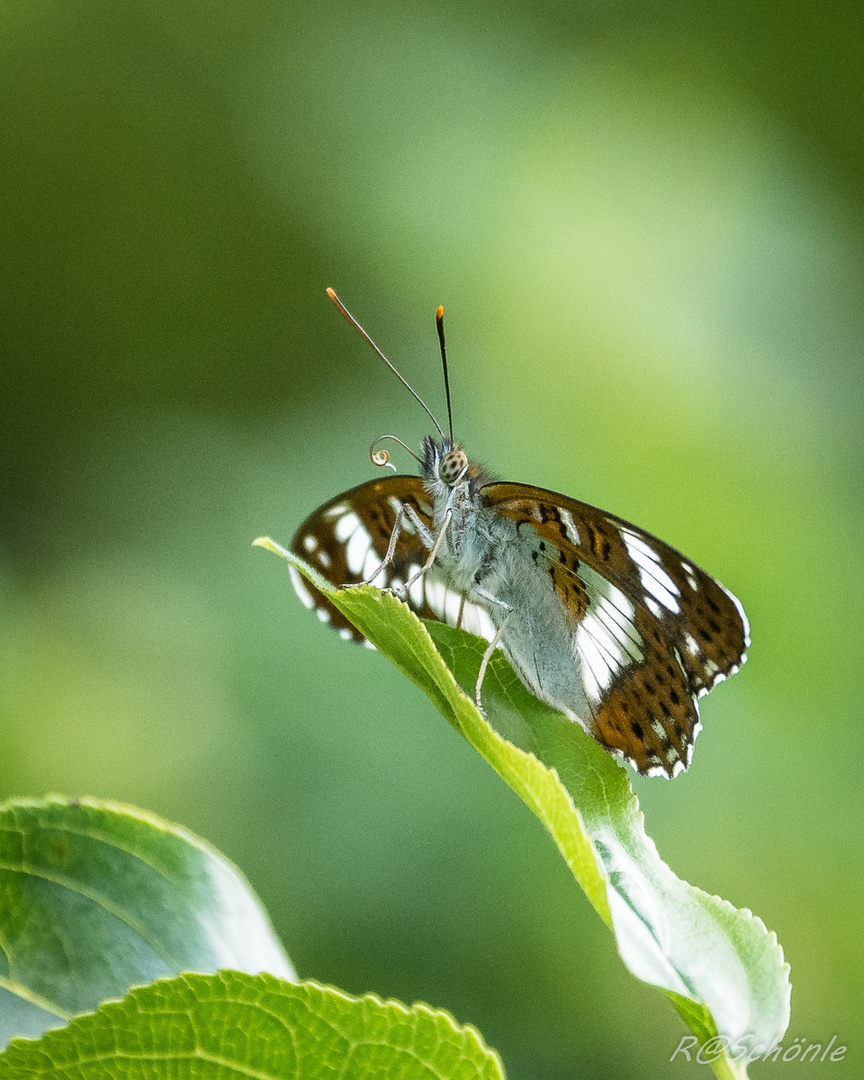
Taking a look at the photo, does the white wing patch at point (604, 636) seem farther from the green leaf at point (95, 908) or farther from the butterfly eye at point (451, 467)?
the green leaf at point (95, 908)

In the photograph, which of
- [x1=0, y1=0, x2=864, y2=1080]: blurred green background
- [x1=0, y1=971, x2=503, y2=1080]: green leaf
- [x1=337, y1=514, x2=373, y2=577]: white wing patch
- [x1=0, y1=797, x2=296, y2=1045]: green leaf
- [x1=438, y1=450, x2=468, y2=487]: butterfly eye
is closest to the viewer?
[x1=0, y1=971, x2=503, y2=1080]: green leaf

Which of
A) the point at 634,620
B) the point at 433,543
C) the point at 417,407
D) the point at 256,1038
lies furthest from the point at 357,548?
the point at 417,407

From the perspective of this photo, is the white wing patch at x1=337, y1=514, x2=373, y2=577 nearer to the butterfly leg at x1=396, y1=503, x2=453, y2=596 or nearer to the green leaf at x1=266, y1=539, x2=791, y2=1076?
the butterfly leg at x1=396, y1=503, x2=453, y2=596

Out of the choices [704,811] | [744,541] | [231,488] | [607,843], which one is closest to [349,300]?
[231,488]

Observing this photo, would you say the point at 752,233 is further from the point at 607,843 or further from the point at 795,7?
the point at 607,843

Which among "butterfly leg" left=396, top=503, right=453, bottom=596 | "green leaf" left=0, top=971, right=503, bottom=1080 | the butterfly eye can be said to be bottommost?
"green leaf" left=0, top=971, right=503, bottom=1080

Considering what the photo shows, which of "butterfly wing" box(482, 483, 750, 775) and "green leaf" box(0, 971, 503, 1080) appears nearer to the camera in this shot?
"green leaf" box(0, 971, 503, 1080)

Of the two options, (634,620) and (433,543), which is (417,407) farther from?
(634,620)

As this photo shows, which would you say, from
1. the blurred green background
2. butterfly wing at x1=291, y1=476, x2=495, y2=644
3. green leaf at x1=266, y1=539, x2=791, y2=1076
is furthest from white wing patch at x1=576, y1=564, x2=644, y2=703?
the blurred green background

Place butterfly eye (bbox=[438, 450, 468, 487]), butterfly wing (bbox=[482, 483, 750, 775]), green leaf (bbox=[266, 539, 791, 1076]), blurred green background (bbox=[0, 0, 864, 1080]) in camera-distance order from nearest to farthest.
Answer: green leaf (bbox=[266, 539, 791, 1076]) < butterfly wing (bbox=[482, 483, 750, 775]) < butterfly eye (bbox=[438, 450, 468, 487]) < blurred green background (bbox=[0, 0, 864, 1080])
